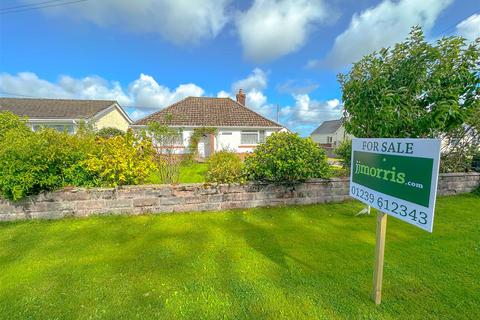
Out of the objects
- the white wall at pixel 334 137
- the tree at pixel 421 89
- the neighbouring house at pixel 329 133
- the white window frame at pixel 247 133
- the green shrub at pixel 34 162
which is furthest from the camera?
the neighbouring house at pixel 329 133

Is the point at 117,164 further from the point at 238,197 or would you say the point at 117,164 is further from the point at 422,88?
the point at 422,88

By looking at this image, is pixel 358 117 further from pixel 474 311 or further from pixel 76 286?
pixel 76 286

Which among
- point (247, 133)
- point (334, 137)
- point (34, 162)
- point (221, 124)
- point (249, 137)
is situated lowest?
point (34, 162)

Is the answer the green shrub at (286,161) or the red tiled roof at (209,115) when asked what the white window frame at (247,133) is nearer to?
the red tiled roof at (209,115)

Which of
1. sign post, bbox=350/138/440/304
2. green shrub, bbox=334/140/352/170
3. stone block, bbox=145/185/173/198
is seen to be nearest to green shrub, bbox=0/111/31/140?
stone block, bbox=145/185/173/198

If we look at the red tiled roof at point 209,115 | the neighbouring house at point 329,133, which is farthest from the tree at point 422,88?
the neighbouring house at point 329,133

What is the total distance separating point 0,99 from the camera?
20219 mm

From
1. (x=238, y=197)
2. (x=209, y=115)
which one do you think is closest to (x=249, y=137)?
(x=209, y=115)

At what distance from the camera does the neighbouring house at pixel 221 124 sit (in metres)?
17.2

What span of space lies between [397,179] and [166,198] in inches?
174

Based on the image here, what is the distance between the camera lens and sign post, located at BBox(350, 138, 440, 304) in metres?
1.68

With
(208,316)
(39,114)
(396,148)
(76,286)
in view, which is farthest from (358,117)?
(39,114)

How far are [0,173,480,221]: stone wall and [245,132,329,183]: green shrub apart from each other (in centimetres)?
25

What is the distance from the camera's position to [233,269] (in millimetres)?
3010
